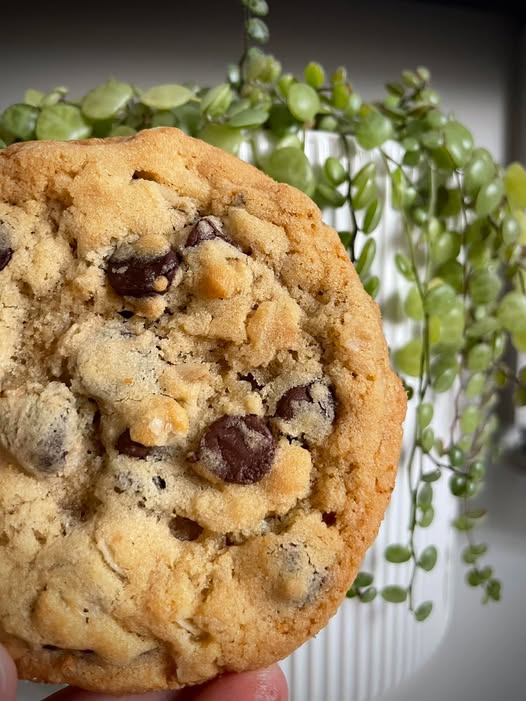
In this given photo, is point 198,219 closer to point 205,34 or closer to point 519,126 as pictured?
point 205,34

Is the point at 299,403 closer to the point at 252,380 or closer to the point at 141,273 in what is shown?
the point at 252,380

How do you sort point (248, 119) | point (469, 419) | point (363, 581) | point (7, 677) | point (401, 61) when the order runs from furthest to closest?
1. point (401, 61)
2. point (469, 419)
3. point (363, 581)
4. point (248, 119)
5. point (7, 677)

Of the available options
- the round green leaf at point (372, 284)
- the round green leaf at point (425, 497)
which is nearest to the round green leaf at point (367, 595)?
the round green leaf at point (425, 497)

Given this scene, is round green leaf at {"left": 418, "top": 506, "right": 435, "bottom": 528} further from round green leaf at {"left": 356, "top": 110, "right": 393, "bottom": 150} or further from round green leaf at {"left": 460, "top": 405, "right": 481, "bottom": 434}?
round green leaf at {"left": 356, "top": 110, "right": 393, "bottom": 150}

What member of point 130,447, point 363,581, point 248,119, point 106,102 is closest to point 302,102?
point 248,119

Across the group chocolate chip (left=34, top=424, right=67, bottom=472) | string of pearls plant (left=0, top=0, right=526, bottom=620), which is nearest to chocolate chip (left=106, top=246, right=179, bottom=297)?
chocolate chip (left=34, top=424, right=67, bottom=472)

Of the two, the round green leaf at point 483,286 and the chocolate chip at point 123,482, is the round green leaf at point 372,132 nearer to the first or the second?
the round green leaf at point 483,286
